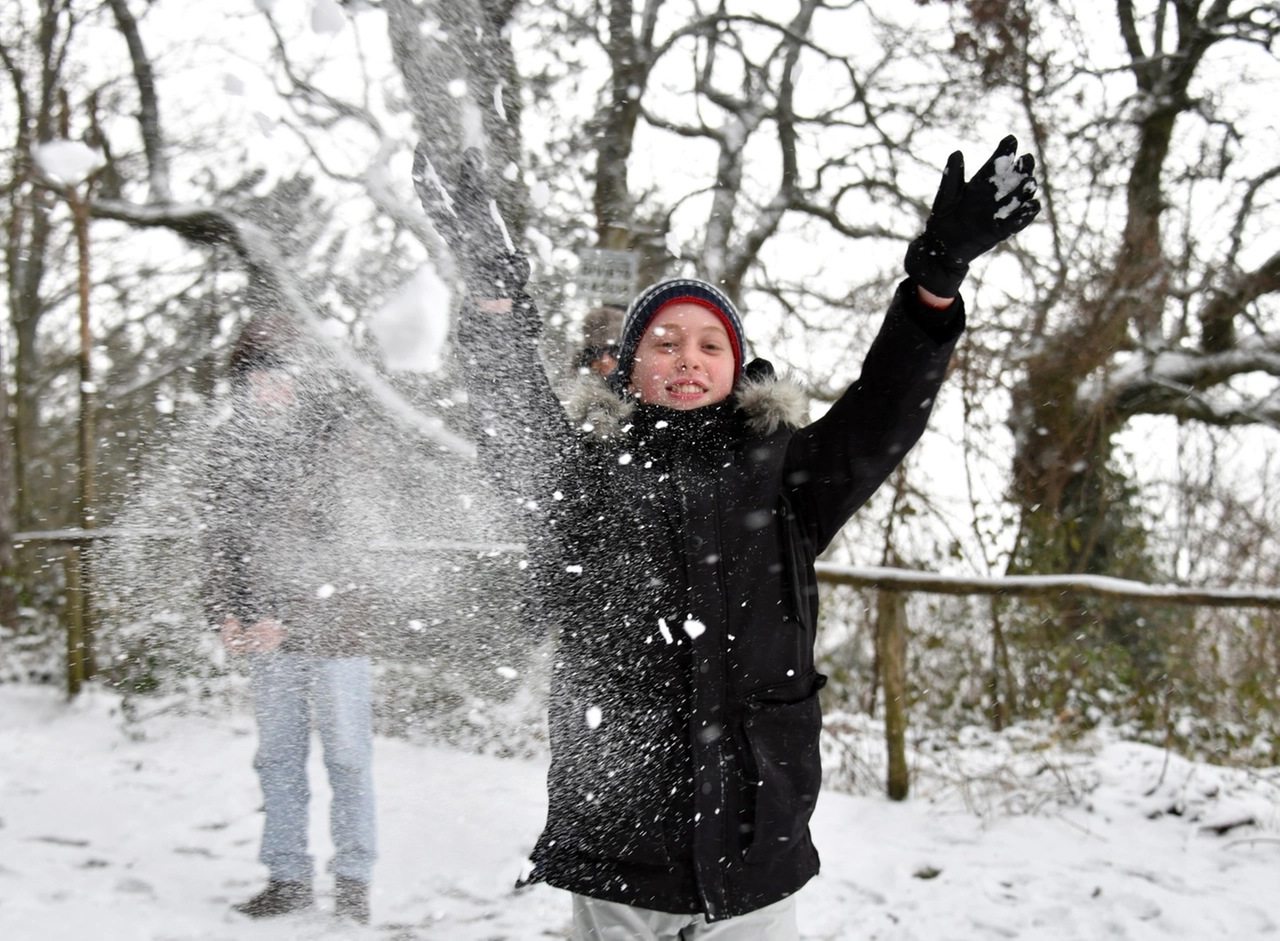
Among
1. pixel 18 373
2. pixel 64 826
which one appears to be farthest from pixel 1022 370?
pixel 18 373

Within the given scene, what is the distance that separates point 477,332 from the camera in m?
1.58

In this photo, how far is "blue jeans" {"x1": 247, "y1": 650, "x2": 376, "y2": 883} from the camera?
7.45 ft

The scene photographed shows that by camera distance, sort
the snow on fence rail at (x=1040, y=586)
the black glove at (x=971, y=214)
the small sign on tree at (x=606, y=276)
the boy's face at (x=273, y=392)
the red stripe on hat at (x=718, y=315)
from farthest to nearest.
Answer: the small sign on tree at (x=606, y=276)
the snow on fence rail at (x=1040, y=586)
the boy's face at (x=273, y=392)
the red stripe on hat at (x=718, y=315)
the black glove at (x=971, y=214)

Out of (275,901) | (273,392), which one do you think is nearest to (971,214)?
(273,392)

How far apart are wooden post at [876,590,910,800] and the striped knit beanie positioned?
6.66 ft

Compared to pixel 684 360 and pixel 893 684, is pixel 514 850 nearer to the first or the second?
pixel 893 684

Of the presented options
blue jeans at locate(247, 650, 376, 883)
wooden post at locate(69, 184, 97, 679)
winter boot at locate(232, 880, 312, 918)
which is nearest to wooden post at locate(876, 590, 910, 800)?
blue jeans at locate(247, 650, 376, 883)

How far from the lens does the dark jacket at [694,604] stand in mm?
1352

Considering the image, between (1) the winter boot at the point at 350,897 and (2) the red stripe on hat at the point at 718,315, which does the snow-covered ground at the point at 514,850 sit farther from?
(2) the red stripe on hat at the point at 718,315

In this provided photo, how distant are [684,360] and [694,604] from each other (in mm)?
445

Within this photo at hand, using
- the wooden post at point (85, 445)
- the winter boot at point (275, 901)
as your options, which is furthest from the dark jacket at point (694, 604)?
the wooden post at point (85, 445)

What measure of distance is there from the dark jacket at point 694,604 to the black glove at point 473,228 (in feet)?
0.25

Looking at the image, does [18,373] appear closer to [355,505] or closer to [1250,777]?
[355,505]

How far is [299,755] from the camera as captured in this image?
2316 mm
